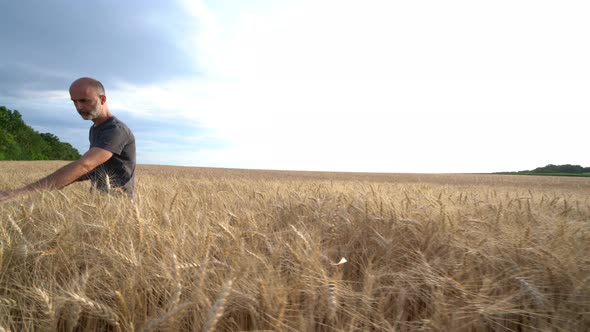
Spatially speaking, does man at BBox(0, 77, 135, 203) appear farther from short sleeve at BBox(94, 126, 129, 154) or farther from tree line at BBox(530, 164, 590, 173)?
tree line at BBox(530, 164, 590, 173)

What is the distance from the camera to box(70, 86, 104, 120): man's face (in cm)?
249

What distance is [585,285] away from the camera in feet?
3.84

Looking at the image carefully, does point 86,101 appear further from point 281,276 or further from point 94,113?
point 281,276

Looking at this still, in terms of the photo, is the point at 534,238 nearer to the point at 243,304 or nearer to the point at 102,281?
the point at 243,304

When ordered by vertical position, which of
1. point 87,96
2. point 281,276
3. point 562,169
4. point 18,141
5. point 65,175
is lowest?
point 281,276

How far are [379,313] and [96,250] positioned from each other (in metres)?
1.19

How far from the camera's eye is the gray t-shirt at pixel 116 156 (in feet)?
7.93

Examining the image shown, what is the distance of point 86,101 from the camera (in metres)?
→ 2.51

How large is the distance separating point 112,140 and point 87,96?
46cm

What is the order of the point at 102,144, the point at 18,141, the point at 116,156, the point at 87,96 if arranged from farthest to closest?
the point at 18,141 → the point at 116,156 → the point at 87,96 → the point at 102,144

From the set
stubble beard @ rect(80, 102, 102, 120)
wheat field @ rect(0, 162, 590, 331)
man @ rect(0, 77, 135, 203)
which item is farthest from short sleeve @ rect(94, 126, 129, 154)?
wheat field @ rect(0, 162, 590, 331)

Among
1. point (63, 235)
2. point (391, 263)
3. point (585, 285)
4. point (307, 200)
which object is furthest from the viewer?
point (307, 200)

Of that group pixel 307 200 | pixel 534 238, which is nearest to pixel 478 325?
pixel 534 238

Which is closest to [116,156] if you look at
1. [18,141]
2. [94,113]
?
[94,113]
